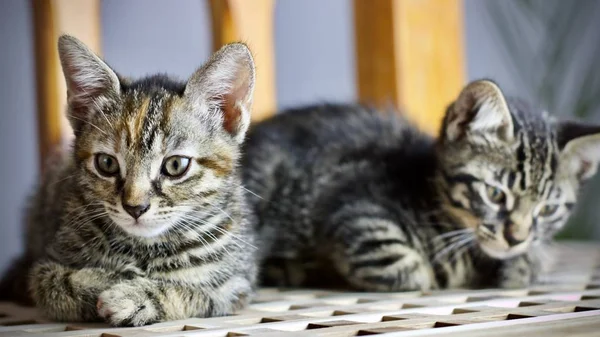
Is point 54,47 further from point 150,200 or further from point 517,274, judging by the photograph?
point 517,274

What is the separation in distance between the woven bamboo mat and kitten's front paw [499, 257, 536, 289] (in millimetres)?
73

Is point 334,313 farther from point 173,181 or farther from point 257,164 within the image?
point 257,164

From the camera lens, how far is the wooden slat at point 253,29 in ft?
6.83

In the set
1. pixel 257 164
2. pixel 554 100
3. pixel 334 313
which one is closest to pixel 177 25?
pixel 257 164

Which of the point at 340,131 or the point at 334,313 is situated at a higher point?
the point at 340,131

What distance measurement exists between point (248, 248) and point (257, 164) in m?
0.52

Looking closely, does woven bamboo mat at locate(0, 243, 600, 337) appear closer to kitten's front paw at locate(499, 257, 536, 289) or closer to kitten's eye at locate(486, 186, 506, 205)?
kitten's front paw at locate(499, 257, 536, 289)

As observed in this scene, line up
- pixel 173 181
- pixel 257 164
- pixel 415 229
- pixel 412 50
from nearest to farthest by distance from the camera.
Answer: pixel 173 181 → pixel 415 229 → pixel 257 164 → pixel 412 50

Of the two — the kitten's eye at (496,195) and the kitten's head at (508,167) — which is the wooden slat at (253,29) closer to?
the kitten's head at (508,167)

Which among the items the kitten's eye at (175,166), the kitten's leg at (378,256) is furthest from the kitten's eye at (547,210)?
the kitten's eye at (175,166)

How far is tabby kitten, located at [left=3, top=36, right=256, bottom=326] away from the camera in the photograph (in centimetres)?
133

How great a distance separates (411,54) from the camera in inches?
91.0

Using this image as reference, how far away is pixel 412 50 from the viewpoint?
2312 millimetres

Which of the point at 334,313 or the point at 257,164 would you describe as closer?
the point at 334,313
